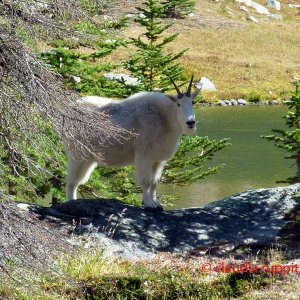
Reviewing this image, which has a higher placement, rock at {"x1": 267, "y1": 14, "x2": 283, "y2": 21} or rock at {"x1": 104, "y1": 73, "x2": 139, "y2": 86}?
rock at {"x1": 104, "y1": 73, "x2": 139, "y2": 86}

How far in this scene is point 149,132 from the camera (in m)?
9.82

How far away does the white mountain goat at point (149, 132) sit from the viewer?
9789mm

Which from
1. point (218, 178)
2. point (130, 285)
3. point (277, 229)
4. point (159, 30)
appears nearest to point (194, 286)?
point (130, 285)

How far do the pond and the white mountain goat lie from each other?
4.63 m

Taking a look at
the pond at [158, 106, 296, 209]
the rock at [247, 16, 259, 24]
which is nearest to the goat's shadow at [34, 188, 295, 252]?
the pond at [158, 106, 296, 209]

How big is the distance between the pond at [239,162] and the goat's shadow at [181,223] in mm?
4427

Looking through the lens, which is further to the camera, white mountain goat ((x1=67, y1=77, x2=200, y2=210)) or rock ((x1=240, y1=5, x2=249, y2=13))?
rock ((x1=240, y1=5, x2=249, y2=13))

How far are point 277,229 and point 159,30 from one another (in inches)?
417

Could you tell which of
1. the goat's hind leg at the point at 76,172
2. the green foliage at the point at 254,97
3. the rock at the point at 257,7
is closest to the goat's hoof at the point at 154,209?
the goat's hind leg at the point at 76,172

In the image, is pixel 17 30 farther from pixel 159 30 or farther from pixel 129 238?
pixel 159 30

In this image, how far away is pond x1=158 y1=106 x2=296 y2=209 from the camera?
2220 cm

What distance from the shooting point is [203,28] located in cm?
7125

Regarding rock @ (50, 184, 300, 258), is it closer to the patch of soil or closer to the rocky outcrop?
the rocky outcrop

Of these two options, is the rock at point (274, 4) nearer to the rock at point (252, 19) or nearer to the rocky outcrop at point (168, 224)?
the rock at point (252, 19)
